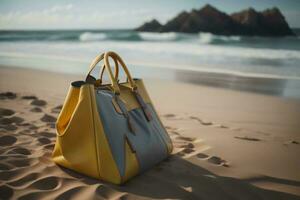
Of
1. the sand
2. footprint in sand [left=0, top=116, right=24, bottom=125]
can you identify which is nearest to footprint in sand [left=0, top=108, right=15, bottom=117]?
the sand

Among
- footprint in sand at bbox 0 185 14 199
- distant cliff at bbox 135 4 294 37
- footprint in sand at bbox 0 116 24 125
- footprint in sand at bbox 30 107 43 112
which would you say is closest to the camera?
footprint in sand at bbox 0 185 14 199

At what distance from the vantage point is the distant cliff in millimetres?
27761

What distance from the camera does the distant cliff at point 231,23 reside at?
27761 mm

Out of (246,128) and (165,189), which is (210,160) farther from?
(246,128)

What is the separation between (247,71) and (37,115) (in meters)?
5.95

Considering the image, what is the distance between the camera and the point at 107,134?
1.77 meters

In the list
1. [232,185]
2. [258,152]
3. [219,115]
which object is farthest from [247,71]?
[232,185]

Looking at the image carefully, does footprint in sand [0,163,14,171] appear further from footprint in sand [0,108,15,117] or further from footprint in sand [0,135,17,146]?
footprint in sand [0,108,15,117]

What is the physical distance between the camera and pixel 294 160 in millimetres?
2377

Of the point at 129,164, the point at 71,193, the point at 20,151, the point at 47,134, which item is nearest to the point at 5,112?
the point at 47,134

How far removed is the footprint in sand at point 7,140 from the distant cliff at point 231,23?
94.3ft

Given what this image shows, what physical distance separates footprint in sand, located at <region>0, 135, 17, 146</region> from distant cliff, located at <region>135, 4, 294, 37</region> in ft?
94.3

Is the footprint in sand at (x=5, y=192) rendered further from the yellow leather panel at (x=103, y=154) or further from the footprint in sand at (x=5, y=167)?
the yellow leather panel at (x=103, y=154)

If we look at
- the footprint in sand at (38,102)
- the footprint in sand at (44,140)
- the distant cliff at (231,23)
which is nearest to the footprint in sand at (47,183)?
the footprint in sand at (44,140)
